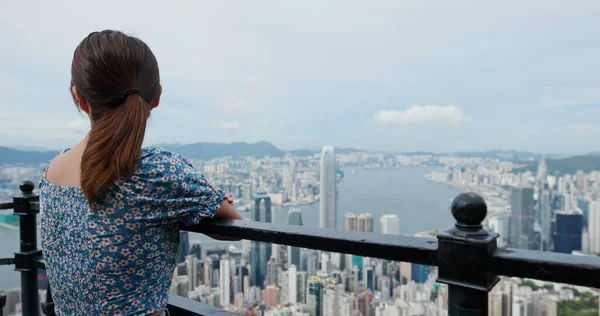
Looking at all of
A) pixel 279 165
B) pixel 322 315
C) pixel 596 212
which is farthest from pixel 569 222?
pixel 322 315

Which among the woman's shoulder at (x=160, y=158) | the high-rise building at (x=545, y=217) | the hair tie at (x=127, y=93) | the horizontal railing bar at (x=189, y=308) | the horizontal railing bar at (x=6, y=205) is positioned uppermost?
the hair tie at (x=127, y=93)

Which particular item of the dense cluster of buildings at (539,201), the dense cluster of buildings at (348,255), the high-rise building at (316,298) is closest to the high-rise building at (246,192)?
the dense cluster of buildings at (348,255)

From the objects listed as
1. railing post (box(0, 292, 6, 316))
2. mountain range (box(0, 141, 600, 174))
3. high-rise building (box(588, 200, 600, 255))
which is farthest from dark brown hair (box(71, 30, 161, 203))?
mountain range (box(0, 141, 600, 174))

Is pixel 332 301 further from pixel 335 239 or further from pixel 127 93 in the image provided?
pixel 127 93

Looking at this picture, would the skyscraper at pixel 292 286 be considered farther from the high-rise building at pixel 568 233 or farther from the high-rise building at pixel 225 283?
the high-rise building at pixel 568 233

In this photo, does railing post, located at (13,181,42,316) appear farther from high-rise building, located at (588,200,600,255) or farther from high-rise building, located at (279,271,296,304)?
high-rise building, located at (588,200,600,255)
